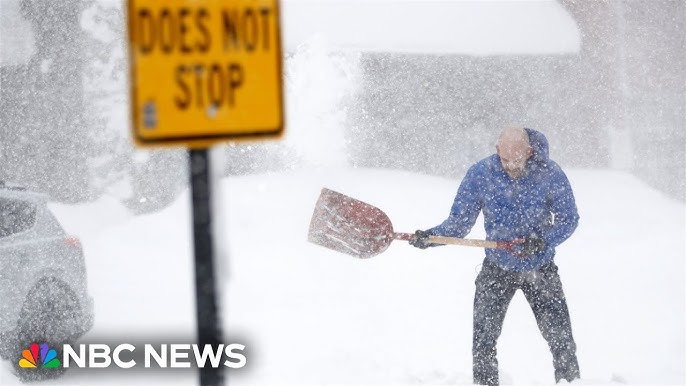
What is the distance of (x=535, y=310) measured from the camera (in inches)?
165

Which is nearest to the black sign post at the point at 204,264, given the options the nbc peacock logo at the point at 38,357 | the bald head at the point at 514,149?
the bald head at the point at 514,149

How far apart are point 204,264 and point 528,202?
2539 mm

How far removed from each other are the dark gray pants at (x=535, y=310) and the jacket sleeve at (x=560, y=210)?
6.7 inches

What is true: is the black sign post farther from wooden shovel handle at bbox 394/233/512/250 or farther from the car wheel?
the car wheel

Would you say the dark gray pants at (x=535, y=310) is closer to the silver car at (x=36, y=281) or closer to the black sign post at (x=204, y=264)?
the black sign post at (x=204, y=264)

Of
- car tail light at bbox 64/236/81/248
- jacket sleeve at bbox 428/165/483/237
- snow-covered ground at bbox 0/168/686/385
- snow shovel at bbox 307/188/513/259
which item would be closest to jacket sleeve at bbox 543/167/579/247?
jacket sleeve at bbox 428/165/483/237

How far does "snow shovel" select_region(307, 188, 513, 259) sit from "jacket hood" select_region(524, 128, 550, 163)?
1.12 metres

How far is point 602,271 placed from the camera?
8.91 meters

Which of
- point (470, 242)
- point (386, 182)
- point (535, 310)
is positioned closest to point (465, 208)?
point (470, 242)

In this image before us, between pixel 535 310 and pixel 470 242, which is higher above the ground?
pixel 470 242

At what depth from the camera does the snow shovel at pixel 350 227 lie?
4.79 meters

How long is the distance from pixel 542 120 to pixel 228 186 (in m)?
6.13

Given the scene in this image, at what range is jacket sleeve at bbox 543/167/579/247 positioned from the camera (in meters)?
4.05

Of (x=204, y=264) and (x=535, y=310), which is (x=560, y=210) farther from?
(x=204, y=264)
